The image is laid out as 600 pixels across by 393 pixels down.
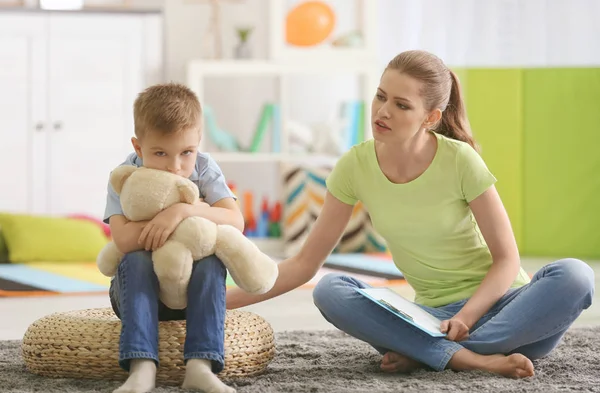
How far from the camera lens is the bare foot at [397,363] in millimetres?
1818

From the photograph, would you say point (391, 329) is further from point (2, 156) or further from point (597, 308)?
point (2, 156)

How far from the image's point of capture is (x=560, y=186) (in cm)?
466

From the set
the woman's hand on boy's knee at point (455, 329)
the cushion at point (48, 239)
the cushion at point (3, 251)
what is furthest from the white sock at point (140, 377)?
the cushion at point (3, 251)

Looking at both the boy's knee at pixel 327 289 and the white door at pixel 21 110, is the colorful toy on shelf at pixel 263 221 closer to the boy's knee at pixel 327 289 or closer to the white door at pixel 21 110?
the white door at pixel 21 110

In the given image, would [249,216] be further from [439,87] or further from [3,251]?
[439,87]

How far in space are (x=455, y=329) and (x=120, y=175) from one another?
685mm

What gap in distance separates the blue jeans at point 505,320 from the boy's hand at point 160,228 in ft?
1.27

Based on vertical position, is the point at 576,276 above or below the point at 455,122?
below

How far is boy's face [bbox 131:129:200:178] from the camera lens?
164 centimetres

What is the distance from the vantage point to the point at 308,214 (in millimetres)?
4566

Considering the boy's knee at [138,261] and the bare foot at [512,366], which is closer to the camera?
the boy's knee at [138,261]

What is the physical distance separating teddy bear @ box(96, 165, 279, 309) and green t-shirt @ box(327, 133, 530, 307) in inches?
12.7

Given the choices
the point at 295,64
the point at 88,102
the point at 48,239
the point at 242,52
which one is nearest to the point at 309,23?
the point at 295,64

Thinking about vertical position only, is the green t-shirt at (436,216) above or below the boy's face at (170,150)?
below
